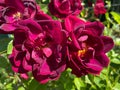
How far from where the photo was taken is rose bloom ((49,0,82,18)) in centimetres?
128

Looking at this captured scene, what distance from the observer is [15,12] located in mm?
1272

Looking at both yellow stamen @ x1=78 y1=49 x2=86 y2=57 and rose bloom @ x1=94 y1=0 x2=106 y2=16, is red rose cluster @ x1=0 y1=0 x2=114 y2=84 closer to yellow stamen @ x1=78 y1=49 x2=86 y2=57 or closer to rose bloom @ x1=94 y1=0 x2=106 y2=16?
yellow stamen @ x1=78 y1=49 x2=86 y2=57

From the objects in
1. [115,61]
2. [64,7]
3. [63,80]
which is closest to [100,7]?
[115,61]

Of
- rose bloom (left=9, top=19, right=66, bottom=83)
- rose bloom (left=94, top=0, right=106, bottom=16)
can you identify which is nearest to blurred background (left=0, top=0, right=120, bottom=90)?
rose bloom (left=9, top=19, right=66, bottom=83)

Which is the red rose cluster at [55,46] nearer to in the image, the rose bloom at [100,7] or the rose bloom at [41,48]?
the rose bloom at [41,48]

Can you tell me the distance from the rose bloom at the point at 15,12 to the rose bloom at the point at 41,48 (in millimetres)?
41

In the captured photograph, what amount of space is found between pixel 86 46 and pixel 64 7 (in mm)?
209

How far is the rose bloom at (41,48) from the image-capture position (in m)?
1.08

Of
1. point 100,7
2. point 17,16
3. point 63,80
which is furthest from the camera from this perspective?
point 100,7

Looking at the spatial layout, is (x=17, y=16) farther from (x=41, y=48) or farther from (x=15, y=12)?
(x=41, y=48)

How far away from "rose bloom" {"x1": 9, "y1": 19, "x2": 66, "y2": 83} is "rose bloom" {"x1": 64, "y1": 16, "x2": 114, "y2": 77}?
0.03 m

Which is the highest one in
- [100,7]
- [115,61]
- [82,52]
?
[82,52]

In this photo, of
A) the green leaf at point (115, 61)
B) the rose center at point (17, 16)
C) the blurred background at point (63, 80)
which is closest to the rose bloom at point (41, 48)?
the rose center at point (17, 16)

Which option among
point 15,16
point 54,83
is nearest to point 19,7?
point 15,16
